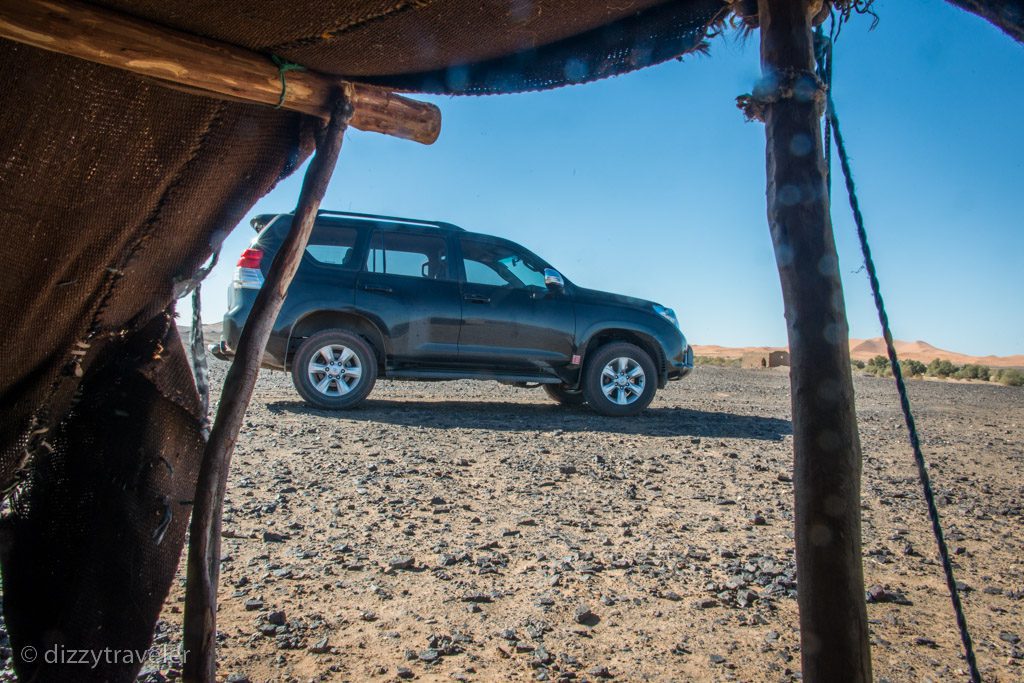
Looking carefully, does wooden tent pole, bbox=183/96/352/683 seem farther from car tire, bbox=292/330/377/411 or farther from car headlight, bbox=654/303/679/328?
car headlight, bbox=654/303/679/328

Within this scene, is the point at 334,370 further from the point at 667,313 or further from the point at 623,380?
the point at 667,313

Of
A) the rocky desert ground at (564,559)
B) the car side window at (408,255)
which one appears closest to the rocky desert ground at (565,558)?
the rocky desert ground at (564,559)

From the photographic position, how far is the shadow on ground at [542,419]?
7.21 m

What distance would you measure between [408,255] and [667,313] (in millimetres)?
3445

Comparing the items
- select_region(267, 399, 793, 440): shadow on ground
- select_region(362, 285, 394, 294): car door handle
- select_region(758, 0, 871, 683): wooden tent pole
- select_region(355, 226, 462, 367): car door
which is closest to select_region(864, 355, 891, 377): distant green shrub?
select_region(267, 399, 793, 440): shadow on ground

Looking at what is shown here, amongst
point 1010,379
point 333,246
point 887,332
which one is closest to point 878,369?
point 1010,379

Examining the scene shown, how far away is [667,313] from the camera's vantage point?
8.84m

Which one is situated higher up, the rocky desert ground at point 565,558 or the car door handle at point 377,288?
the car door handle at point 377,288

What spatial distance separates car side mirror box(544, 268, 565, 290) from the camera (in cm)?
827

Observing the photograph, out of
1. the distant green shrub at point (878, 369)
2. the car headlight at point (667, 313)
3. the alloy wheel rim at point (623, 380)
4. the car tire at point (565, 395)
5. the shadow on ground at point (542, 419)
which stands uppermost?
the car headlight at point (667, 313)

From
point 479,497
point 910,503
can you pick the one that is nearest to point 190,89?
point 479,497

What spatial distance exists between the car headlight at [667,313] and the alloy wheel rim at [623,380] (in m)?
0.83

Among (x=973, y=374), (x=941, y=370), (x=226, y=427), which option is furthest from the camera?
(x=941, y=370)

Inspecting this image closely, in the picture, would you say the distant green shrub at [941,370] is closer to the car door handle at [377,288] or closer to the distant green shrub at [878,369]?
the distant green shrub at [878,369]
